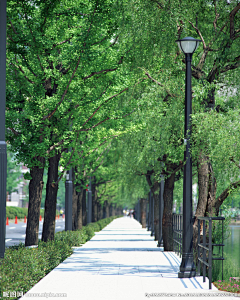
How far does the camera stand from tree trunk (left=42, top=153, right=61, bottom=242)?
1723 cm

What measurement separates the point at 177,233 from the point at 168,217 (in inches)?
96.0

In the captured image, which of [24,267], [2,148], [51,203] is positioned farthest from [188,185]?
[51,203]

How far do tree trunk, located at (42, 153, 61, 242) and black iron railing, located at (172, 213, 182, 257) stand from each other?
4752 millimetres

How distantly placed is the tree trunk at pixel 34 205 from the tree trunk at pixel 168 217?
20.6 feet

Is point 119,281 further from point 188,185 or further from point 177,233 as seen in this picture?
point 177,233

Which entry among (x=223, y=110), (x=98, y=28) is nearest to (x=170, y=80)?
(x=223, y=110)

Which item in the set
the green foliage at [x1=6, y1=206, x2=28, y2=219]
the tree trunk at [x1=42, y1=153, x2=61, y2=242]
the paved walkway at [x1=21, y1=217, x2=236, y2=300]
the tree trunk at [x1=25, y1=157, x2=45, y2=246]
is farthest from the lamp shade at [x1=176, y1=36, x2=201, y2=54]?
the green foliage at [x1=6, y1=206, x2=28, y2=219]

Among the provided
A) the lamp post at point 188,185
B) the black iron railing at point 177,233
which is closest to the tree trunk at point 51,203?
the black iron railing at point 177,233

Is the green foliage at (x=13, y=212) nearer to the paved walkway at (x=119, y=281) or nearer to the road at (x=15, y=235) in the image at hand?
the road at (x=15, y=235)

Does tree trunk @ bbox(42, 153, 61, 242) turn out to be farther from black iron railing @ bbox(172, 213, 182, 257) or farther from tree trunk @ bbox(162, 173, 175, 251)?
tree trunk @ bbox(162, 173, 175, 251)

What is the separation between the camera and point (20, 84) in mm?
15828

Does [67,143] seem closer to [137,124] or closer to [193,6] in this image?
[137,124]

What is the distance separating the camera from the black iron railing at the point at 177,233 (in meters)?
17.2

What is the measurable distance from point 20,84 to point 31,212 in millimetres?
4390
